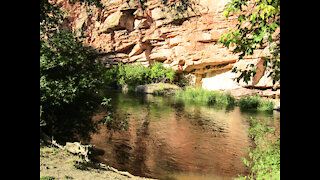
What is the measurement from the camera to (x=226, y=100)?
56.2 ft

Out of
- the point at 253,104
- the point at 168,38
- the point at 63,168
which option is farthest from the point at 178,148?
the point at 168,38

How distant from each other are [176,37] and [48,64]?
70.7ft

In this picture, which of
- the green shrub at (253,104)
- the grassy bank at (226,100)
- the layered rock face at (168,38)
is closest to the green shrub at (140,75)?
the layered rock face at (168,38)

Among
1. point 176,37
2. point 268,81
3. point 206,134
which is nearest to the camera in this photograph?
point 206,134

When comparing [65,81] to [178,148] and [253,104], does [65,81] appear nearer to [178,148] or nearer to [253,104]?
[178,148]

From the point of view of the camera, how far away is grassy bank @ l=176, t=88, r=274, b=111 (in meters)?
14.7

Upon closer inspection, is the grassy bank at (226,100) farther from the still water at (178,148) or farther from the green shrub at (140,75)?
the green shrub at (140,75)

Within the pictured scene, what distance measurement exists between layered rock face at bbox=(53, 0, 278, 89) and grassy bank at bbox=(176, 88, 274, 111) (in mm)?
4295

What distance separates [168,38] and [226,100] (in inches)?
473

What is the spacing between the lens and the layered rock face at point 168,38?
2259 cm

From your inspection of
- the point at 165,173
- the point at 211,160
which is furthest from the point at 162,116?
the point at 165,173
